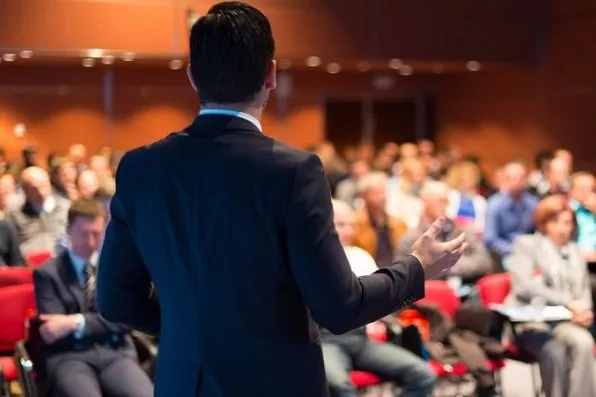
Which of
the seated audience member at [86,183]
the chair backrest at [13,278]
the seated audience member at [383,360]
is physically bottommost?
the seated audience member at [383,360]

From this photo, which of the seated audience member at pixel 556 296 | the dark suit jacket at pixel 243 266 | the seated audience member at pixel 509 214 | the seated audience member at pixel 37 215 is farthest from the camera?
the seated audience member at pixel 509 214

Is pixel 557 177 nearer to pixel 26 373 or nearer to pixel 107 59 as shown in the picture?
pixel 107 59

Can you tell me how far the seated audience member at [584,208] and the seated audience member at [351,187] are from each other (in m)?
2.06

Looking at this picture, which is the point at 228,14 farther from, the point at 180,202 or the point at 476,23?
the point at 476,23

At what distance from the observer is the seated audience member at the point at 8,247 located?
666 centimetres

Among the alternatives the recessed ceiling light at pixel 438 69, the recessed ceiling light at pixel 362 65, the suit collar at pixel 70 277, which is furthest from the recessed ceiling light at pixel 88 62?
the suit collar at pixel 70 277

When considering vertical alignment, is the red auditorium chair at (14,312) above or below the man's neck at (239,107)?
below

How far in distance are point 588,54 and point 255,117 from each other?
12741 mm

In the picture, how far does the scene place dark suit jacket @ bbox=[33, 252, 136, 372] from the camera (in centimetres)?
450

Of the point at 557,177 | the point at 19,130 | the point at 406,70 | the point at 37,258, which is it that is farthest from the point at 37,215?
the point at 406,70

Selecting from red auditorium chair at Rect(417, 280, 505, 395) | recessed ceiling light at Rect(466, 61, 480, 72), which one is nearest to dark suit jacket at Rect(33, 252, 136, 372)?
red auditorium chair at Rect(417, 280, 505, 395)

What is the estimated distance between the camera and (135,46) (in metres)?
11.4

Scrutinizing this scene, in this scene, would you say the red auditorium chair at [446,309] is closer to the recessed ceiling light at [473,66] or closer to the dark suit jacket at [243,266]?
the dark suit jacket at [243,266]

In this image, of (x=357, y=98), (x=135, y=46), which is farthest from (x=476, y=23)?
(x=135, y=46)
